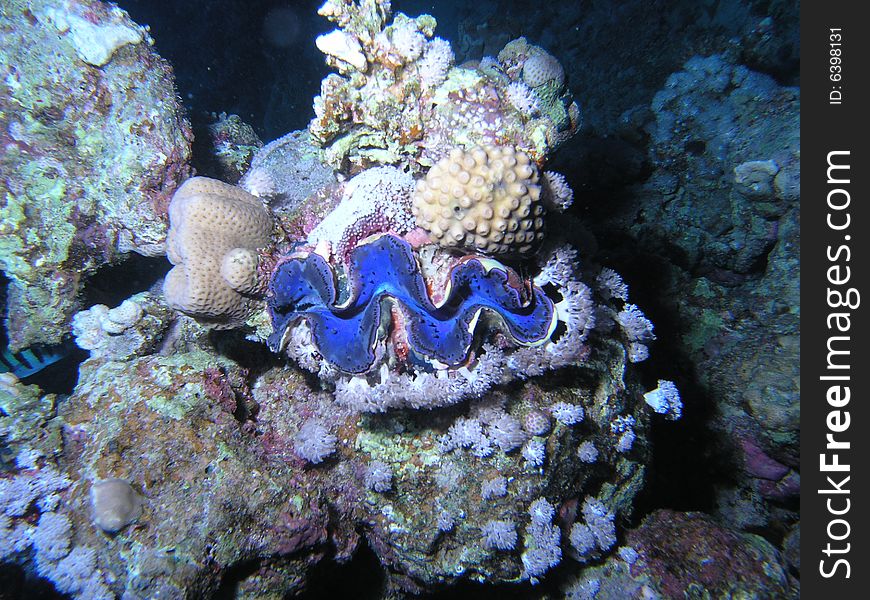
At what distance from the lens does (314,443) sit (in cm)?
299

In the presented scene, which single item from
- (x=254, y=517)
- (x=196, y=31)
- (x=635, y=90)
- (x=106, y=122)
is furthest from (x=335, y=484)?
(x=196, y=31)

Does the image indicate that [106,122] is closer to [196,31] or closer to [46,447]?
[46,447]

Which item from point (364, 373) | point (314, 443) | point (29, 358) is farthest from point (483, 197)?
point (29, 358)

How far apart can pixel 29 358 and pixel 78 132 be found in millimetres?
2252

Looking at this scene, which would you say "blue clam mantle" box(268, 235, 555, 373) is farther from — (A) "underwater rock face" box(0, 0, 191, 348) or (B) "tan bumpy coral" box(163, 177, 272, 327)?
(A) "underwater rock face" box(0, 0, 191, 348)

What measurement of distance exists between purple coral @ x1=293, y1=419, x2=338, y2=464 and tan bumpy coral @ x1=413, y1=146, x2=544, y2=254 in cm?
171

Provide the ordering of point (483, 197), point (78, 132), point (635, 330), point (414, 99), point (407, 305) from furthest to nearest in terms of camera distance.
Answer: point (78, 132) → point (635, 330) → point (414, 99) → point (407, 305) → point (483, 197)

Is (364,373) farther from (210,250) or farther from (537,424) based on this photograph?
(210,250)

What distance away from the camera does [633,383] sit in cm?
322

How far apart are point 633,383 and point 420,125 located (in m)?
2.44

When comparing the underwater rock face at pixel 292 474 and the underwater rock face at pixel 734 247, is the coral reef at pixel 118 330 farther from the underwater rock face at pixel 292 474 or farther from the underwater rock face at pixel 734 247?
the underwater rock face at pixel 734 247

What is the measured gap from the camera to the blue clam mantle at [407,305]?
2506 millimetres

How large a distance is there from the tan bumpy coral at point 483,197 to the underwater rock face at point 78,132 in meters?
2.43

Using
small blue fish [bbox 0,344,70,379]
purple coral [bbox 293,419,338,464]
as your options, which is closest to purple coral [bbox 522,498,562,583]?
purple coral [bbox 293,419,338,464]
